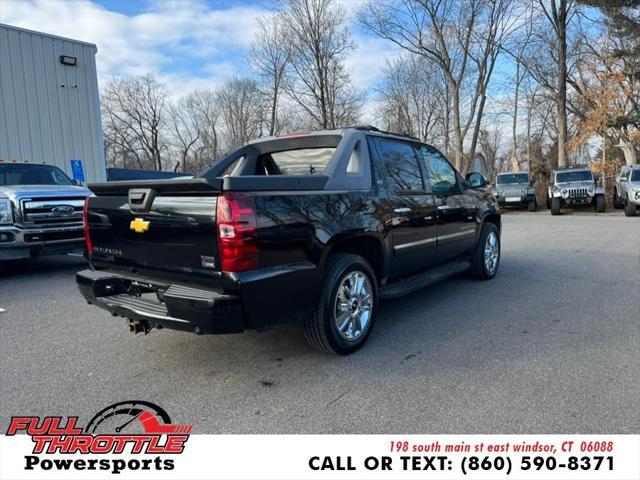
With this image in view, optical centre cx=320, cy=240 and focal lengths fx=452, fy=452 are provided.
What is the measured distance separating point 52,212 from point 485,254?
6424 millimetres

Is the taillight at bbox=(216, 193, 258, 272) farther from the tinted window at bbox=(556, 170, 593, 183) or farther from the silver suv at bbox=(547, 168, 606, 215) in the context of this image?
the tinted window at bbox=(556, 170, 593, 183)

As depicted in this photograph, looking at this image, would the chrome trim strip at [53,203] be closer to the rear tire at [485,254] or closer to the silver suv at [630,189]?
the rear tire at [485,254]

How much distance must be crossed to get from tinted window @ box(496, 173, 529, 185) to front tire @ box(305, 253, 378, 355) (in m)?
20.2

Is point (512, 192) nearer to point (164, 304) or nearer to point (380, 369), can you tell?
point (380, 369)

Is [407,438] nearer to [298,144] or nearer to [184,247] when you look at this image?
[184,247]

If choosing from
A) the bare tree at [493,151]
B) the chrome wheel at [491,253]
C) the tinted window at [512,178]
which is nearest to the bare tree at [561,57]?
the tinted window at [512,178]

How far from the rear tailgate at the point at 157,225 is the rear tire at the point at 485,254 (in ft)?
13.8

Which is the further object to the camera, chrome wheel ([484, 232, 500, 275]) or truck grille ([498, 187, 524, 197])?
truck grille ([498, 187, 524, 197])

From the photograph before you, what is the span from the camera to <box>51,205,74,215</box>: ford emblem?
22.8 feet

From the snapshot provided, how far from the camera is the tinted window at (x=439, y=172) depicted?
511cm

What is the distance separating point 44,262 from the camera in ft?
28.5

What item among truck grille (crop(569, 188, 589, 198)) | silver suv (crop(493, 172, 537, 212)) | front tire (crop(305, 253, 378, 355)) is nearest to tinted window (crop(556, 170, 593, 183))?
truck grille (crop(569, 188, 589, 198))

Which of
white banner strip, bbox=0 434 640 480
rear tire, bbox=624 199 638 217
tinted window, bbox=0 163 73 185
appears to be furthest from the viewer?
rear tire, bbox=624 199 638 217

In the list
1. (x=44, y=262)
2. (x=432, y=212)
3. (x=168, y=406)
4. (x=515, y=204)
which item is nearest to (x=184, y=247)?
(x=168, y=406)
